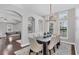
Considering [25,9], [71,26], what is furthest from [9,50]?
[71,26]

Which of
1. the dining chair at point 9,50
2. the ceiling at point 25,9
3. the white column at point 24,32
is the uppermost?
the ceiling at point 25,9

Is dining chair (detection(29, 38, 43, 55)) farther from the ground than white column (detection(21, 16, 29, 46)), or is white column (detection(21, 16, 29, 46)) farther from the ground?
white column (detection(21, 16, 29, 46))

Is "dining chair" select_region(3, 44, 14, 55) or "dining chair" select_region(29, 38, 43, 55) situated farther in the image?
"dining chair" select_region(29, 38, 43, 55)

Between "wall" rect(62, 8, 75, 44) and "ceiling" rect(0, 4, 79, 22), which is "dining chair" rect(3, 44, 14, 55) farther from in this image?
"wall" rect(62, 8, 75, 44)

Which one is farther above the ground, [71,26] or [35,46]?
[71,26]

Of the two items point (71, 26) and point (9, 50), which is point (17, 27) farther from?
point (71, 26)

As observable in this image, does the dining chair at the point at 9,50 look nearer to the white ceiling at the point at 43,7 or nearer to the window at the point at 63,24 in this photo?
the white ceiling at the point at 43,7

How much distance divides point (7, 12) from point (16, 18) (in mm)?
186

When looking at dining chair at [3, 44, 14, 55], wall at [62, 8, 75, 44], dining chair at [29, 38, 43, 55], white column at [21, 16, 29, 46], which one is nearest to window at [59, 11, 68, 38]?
wall at [62, 8, 75, 44]

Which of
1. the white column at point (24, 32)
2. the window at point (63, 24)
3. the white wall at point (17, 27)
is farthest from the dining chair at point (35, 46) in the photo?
the window at point (63, 24)

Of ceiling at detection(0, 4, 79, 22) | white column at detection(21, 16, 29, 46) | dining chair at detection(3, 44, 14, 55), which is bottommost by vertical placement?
dining chair at detection(3, 44, 14, 55)

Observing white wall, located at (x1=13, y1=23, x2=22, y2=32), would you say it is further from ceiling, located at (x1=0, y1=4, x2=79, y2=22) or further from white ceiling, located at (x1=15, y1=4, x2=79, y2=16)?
white ceiling, located at (x1=15, y1=4, x2=79, y2=16)

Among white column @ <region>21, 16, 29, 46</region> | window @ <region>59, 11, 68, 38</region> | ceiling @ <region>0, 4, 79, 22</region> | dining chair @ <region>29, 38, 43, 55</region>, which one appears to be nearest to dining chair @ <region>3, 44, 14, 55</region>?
white column @ <region>21, 16, 29, 46</region>
